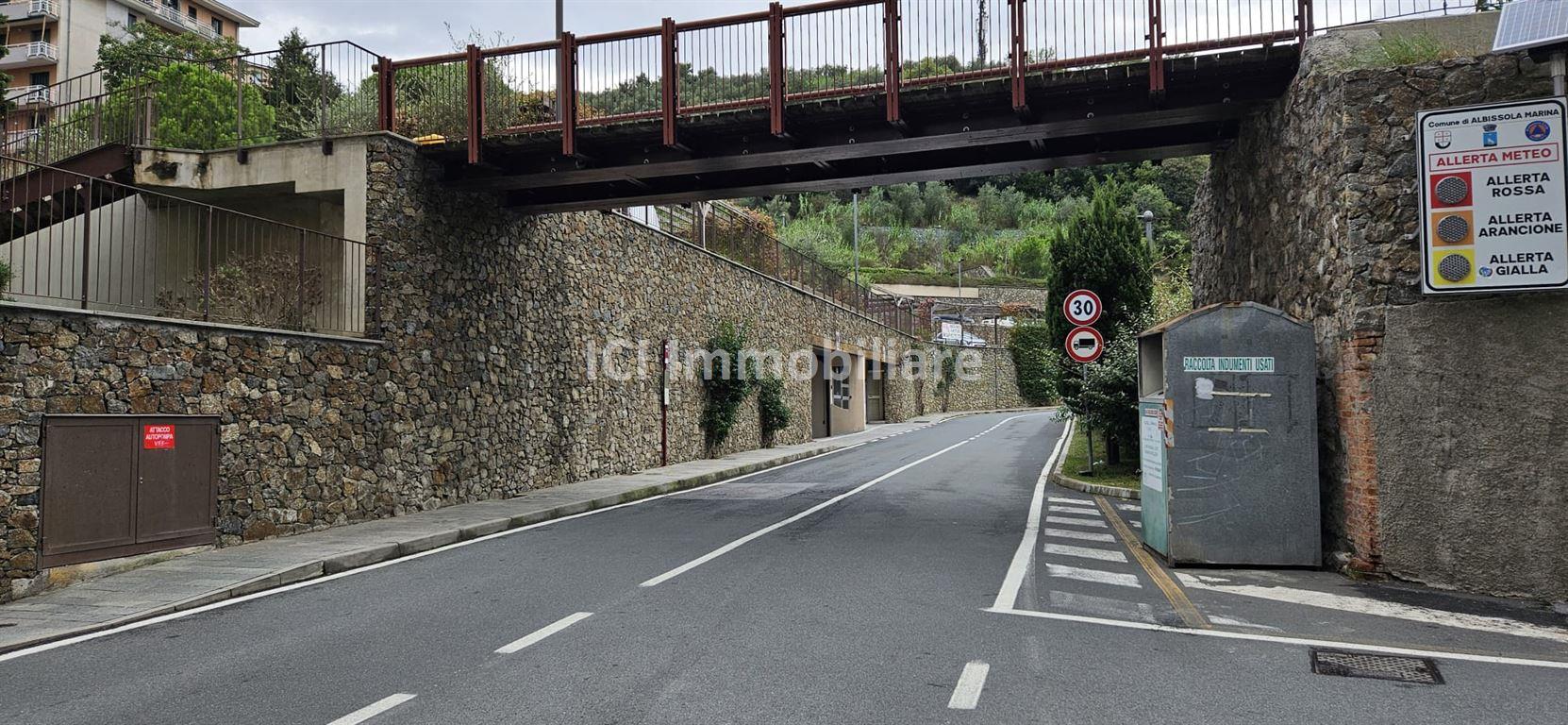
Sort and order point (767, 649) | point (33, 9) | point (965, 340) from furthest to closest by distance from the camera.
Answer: point (965, 340), point (33, 9), point (767, 649)

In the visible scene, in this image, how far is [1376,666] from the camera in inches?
229

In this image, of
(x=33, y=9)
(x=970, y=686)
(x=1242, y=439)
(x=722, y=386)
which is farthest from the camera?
(x=33, y=9)

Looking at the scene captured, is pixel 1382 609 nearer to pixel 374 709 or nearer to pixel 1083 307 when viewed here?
pixel 374 709

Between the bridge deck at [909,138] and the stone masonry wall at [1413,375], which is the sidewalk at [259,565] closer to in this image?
the bridge deck at [909,138]

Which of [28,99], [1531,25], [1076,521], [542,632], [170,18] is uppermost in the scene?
[170,18]

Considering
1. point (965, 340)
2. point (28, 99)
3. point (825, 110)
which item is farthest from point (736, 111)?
point (965, 340)

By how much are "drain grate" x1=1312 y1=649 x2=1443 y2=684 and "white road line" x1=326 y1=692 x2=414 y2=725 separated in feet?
17.2

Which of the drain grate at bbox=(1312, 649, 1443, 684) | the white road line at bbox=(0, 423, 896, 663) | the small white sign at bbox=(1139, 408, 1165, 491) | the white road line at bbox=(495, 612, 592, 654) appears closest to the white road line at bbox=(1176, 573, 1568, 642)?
the small white sign at bbox=(1139, 408, 1165, 491)

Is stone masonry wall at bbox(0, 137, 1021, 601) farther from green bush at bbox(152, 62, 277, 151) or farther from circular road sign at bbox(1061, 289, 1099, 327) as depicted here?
circular road sign at bbox(1061, 289, 1099, 327)

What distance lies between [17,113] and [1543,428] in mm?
20293

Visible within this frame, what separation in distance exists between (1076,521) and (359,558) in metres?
8.67

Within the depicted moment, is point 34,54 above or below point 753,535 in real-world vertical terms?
above

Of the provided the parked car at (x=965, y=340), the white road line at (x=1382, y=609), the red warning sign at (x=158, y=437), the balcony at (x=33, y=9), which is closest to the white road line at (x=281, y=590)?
the red warning sign at (x=158, y=437)

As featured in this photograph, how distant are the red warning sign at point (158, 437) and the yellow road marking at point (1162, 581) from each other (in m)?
9.79
